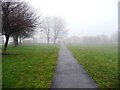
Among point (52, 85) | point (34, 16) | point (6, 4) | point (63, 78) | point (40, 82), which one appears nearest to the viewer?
point (52, 85)

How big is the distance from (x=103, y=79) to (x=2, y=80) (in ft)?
15.9

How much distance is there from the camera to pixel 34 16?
2472cm

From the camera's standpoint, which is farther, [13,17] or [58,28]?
[58,28]

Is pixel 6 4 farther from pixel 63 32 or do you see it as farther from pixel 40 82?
pixel 63 32

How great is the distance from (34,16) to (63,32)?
56.8 meters

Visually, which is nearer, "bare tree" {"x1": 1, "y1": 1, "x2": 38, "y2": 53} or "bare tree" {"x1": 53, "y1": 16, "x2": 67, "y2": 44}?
"bare tree" {"x1": 1, "y1": 1, "x2": 38, "y2": 53}

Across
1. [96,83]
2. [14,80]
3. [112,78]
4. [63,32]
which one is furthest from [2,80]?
[63,32]

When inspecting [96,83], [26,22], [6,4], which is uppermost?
[6,4]

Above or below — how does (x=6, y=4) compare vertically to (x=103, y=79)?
above

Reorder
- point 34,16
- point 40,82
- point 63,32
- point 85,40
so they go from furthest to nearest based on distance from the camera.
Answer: point 85,40, point 63,32, point 34,16, point 40,82

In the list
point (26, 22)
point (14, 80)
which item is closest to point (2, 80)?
point (14, 80)

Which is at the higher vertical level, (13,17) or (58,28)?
(58,28)

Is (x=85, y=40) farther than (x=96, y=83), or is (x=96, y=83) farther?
(x=85, y=40)

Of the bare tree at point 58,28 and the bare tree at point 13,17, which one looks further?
the bare tree at point 58,28
